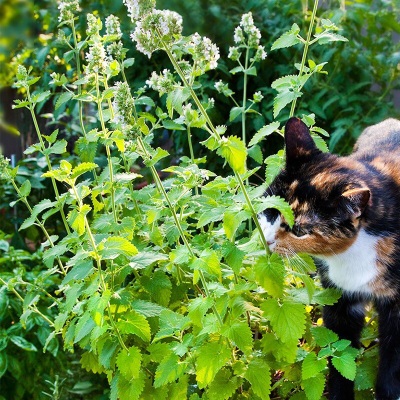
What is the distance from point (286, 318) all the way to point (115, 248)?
0.36m

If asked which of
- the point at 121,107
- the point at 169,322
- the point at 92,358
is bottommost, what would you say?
the point at 92,358

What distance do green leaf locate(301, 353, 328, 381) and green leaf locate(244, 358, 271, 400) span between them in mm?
84

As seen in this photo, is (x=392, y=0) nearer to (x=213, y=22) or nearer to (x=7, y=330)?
(x=213, y=22)

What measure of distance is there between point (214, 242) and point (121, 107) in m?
0.46

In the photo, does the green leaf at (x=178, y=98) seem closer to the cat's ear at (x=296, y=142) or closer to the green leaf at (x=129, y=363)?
the cat's ear at (x=296, y=142)

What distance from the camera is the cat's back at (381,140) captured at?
Result: 1812 mm

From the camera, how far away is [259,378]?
1.46 m

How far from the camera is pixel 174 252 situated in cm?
145

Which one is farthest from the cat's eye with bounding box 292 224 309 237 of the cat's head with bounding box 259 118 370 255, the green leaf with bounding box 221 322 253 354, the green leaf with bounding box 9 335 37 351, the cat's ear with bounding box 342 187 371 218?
the green leaf with bounding box 9 335 37 351

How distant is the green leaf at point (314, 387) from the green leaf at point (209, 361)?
6.6 inches

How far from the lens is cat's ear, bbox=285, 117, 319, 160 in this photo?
5.09 ft

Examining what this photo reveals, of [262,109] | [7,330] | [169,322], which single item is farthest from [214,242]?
[262,109]

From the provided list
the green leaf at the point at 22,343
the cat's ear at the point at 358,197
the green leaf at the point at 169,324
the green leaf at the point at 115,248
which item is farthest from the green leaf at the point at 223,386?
the green leaf at the point at 22,343

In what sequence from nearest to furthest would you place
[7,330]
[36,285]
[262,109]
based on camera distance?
1. [36,285]
2. [7,330]
3. [262,109]
